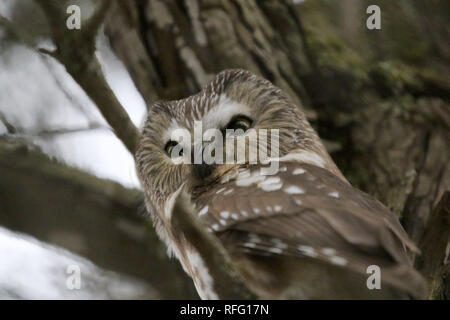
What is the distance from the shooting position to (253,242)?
253cm

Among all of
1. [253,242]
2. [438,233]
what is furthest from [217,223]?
[438,233]

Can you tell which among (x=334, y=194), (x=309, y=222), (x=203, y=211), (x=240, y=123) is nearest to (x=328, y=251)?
(x=309, y=222)

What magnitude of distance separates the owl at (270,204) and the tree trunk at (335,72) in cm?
38

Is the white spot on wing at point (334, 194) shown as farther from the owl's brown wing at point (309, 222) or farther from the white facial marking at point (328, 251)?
the white facial marking at point (328, 251)

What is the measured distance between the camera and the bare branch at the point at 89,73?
2.18 m

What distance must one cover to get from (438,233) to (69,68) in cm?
191

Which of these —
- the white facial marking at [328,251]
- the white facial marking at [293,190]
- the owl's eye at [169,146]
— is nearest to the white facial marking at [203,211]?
the white facial marking at [293,190]

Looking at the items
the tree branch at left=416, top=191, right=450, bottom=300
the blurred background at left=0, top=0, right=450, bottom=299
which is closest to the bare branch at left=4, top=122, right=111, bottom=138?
the blurred background at left=0, top=0, right=450, bottom=299

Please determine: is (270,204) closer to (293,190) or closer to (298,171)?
(293,190)

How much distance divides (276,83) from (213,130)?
0.89 metres

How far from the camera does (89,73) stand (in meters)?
2.20

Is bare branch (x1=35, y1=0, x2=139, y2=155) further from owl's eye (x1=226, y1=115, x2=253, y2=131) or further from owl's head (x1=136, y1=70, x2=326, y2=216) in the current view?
owl's eye (x1=226, y1=115, x2=253, y2=131)

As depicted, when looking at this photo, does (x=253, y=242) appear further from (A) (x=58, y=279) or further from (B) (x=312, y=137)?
(A) (x=58, y=279)

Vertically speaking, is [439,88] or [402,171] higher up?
[439,88]
